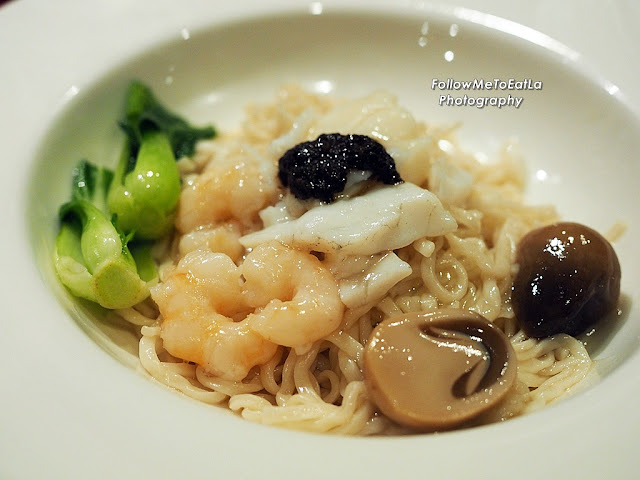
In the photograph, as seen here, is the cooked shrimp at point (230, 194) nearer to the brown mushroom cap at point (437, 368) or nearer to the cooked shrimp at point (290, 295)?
the cooked shrimp at point (290, 295)

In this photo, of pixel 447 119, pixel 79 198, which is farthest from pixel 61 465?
pixel 447 119

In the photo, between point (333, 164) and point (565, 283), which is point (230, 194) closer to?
point (333, 164)

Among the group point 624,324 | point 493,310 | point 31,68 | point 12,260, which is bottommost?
point 624,324

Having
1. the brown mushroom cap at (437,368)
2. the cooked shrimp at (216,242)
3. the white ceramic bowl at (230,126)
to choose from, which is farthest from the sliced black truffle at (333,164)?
the white ceramic bowl at (230,126)

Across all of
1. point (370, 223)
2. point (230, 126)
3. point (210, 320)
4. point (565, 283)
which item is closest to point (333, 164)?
point (370, 223)

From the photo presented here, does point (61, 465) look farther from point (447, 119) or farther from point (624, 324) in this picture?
point (447, 119)

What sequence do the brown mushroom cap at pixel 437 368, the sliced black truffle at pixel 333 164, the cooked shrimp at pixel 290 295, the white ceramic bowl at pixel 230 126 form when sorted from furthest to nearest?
the sliced black truffle at pixel 333 164 → the cooked shrimp at pixel 290 295 → the brown mushroom cap at pixel 437 368 → the white ceramic bowl at pixel 230 126
